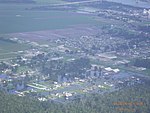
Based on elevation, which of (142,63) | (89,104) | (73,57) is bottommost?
(142,63)

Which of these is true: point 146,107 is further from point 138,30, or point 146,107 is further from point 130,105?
point 138,30

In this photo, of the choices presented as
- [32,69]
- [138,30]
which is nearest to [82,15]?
[138,30]

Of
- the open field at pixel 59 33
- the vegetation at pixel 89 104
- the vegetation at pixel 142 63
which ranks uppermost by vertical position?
the vegetation at pixel 89 104

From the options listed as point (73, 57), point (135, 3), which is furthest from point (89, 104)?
point (135, 3)

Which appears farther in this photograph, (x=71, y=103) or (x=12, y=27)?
(x=12, y=27)

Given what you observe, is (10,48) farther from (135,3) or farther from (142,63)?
(135,3)

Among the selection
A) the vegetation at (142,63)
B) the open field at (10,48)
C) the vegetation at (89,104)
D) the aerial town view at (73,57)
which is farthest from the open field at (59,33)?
the vegetation at (89,104)

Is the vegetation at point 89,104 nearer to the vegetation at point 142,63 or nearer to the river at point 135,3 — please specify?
the vegetation at point 142,63

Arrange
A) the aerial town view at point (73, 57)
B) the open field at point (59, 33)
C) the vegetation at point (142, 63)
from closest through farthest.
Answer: the aerial town view at point (73, 57) < the vegetation at point (142, 63) < the open field at point (59, 33)
